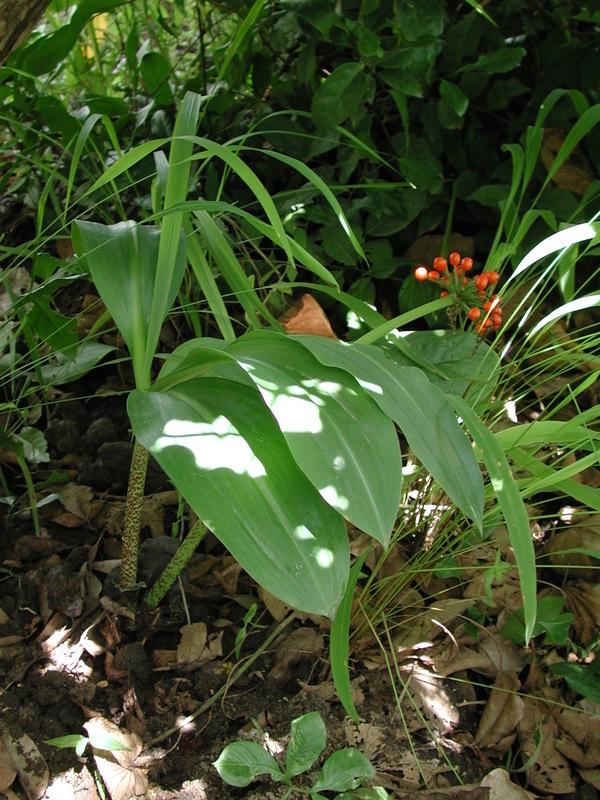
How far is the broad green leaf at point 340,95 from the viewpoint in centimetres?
150

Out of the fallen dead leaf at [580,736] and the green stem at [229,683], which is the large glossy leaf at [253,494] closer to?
the green stem at [229,683]

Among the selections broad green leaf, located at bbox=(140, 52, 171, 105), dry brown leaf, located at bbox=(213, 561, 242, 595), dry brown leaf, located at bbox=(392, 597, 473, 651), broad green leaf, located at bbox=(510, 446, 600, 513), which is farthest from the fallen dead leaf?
broad green leaf, located at bbox=(140, 52, 171, 105)

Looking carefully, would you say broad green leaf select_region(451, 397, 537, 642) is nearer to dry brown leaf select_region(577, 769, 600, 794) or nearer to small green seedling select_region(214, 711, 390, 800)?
small green seedling select_region(214, 711, 390, 800)

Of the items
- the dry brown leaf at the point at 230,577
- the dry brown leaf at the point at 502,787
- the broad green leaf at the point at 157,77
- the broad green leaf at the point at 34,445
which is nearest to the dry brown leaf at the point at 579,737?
the dry brown leaf at the point at 502,787

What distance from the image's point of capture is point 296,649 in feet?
3.85

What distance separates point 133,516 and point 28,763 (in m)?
0.35

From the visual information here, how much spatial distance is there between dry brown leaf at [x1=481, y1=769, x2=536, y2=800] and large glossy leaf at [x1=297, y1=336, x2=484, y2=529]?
500mm

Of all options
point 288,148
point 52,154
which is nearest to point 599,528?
point 288,148

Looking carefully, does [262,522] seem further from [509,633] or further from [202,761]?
[509,633]

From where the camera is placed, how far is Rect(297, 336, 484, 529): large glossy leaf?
2.69 feet

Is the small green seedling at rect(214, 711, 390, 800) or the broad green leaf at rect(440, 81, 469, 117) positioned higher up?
the broad green leaf at rect(440, 81, 469, 117)

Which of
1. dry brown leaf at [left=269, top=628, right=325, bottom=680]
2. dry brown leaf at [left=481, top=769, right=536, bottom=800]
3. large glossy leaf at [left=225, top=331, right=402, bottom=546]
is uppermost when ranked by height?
large glossy leaf at [left=225, top=331, right=402, bottom=546]

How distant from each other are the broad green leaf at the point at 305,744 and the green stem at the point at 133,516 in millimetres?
348

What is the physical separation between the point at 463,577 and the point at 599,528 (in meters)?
0.31
